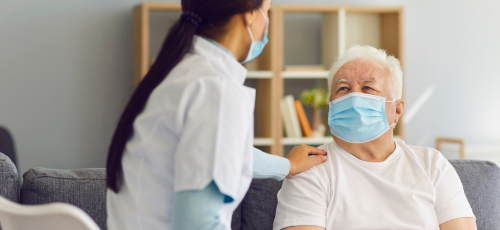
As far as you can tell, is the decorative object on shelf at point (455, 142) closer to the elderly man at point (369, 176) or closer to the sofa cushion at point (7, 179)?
the elderly man at point (369, 176)

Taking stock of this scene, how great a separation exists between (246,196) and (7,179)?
754mm

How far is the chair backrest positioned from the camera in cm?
260

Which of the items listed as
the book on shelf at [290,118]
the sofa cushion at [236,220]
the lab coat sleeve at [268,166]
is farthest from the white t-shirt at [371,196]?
the book on shelf at [290,118]

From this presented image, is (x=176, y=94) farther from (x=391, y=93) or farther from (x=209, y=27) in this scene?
(x=391, y=93)

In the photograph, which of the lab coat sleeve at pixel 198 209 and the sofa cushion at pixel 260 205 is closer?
the lab coat sleeve at pixel 198 209

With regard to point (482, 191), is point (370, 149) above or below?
above

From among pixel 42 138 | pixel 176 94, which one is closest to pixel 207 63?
pixel 176 94

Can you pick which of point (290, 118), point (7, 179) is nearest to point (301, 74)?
point (290, 118)

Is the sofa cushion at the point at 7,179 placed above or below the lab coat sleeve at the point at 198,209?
below

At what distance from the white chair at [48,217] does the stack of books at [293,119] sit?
2232 millimetres

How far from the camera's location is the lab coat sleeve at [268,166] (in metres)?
1.14

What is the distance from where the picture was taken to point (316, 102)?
2.91 metres

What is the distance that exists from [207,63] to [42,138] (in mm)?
2595

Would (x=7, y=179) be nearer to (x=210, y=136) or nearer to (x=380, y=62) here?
(x=210, y=136)
